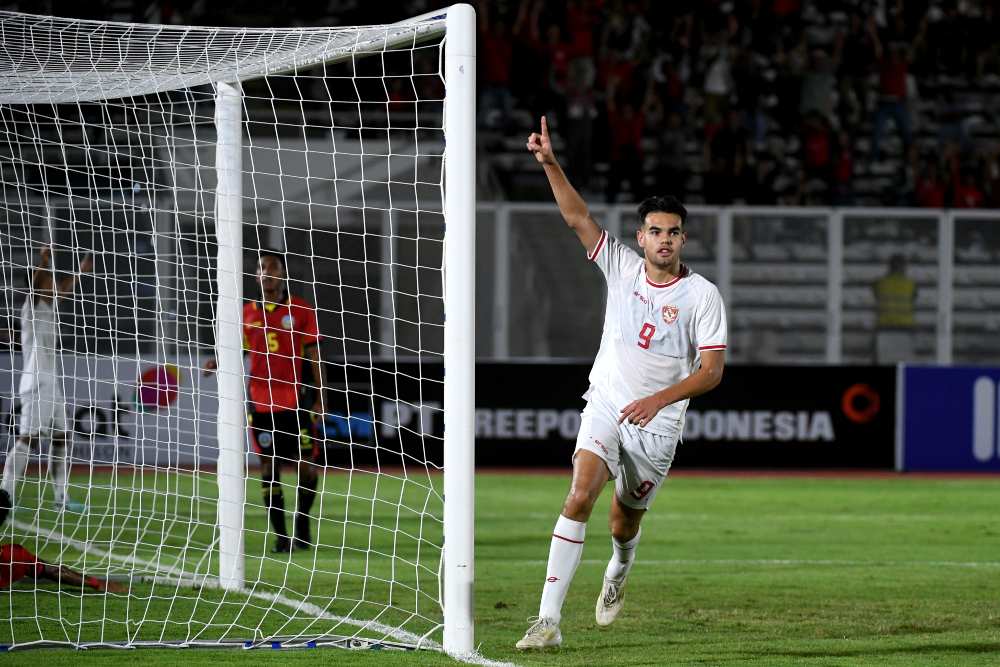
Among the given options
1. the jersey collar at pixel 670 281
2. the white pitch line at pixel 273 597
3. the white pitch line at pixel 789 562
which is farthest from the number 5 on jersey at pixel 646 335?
the white pitch line at pixel 789 562

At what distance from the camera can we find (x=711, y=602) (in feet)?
27.6

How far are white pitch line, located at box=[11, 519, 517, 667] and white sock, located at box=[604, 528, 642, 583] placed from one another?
1.08 metres

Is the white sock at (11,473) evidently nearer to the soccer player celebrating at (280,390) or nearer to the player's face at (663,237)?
the soccer player celebrating at (280,390)

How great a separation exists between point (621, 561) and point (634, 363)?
3.73ft

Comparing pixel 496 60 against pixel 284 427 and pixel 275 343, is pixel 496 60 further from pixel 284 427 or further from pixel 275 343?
pixel 284 427

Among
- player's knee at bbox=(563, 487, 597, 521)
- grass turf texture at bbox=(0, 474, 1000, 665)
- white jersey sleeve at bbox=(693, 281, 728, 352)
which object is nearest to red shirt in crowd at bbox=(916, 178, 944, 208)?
grass turf texture at bbox=(0, 474, 1000, 665)

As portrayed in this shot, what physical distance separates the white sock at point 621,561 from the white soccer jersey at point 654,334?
2.54 ft

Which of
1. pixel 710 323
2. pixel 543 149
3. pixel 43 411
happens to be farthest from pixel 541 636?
pixel 43 411

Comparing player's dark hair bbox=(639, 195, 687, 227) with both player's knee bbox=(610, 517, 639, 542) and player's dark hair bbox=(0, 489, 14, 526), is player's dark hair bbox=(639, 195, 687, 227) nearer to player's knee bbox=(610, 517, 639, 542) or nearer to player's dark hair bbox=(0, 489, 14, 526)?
player's knee bbox=(610, 517, 639, 542)

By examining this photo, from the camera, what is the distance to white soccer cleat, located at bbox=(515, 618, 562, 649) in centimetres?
661

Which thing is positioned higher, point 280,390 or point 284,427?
point 280,390

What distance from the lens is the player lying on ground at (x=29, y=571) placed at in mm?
8031

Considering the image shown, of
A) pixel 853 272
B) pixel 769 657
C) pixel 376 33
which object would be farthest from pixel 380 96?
pixel 769 657

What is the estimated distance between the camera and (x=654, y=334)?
6988mm
